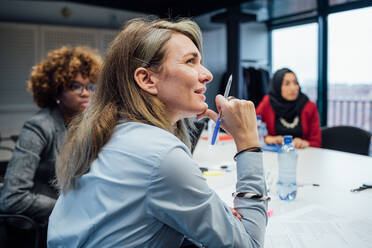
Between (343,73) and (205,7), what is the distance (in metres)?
2.66

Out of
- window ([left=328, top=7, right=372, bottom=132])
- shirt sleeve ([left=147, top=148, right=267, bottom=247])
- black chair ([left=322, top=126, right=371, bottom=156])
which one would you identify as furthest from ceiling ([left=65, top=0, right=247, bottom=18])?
shirt sleeve ([left=147, top=148, right=267, bottom=247])

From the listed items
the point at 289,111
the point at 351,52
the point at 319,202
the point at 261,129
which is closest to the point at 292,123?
the point at 289,111

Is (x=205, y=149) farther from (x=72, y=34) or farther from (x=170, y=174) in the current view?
(x=72, y=34)

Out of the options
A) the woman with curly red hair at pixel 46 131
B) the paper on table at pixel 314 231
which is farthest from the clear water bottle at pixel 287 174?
the woman with curly red hair at pixel 46 131

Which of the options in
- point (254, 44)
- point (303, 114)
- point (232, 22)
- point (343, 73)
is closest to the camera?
point (303, 114)

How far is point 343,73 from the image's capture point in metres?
5.23

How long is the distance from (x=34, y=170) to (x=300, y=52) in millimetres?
5552

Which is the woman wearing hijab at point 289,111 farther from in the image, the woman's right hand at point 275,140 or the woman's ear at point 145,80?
the woman's ear at point 145,80

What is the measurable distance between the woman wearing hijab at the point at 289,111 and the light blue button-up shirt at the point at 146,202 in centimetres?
223

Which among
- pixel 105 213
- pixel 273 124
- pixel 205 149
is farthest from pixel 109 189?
pixel 273 124

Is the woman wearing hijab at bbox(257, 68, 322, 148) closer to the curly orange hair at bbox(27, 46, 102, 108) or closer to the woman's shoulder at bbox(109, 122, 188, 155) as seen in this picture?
the curly orange hair at bbox(27, 46, 102, 108)

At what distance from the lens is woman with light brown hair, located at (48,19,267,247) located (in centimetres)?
69

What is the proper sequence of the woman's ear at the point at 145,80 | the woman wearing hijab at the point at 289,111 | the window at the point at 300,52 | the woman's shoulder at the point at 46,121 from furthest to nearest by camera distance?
the window at the point at 300,52
the woman wearing hijab at the point at 289,111
the woman's shoulder at the point at 46,121
the woman's ear at the point at 145,80

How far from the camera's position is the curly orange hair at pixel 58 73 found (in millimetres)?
1758
